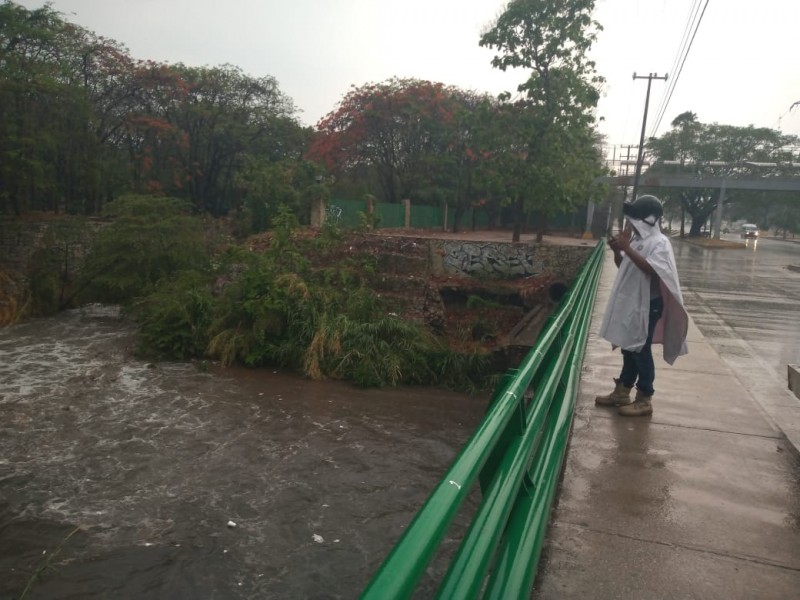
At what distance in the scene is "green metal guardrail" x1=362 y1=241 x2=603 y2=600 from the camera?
107cm

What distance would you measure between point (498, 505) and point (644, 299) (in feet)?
10.1

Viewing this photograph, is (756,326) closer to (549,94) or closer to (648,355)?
(648,355)

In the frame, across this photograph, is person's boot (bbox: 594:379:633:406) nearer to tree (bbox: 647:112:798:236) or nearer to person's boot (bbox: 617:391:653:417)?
person's boot (bbox: 617:391:653:417)

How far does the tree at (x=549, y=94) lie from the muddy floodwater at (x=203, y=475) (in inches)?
452

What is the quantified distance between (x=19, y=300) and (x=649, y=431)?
18.2 metres

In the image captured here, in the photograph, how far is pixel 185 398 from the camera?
36.4 ft

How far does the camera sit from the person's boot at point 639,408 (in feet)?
14.6

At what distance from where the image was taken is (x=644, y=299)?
4.27 metres

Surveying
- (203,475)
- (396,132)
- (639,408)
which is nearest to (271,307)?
(203,475)

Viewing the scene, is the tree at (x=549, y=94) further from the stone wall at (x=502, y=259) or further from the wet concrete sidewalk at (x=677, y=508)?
the wet concrete sidewalk at (x=677, y=508)

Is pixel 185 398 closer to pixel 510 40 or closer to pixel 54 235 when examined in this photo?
pixel 54 235

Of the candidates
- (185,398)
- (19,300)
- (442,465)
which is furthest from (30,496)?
(19,300)

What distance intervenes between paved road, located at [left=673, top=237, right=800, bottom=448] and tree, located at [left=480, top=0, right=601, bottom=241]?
5.42 metres

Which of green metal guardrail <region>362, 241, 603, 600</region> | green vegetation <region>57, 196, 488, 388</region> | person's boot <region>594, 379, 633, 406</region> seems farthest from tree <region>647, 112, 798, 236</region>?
green metal guardrail <region>362, 241, 603, 600</region>
